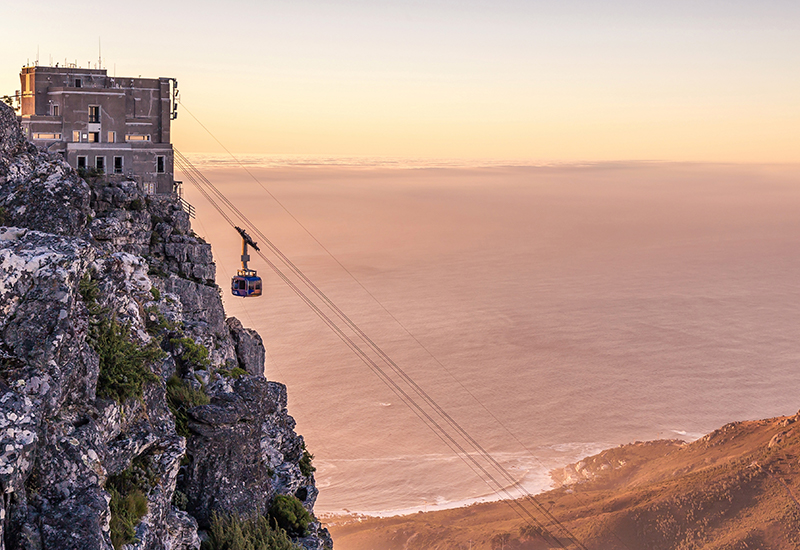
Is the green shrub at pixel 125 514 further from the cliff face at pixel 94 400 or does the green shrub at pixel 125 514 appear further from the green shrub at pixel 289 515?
the green shrub at pixel 289 515

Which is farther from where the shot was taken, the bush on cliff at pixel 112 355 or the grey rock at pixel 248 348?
the grey rock at pixel 248 348

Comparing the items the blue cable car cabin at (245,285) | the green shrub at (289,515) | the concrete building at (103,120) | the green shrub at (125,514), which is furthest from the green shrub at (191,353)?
the blue cable car cabin at (245,285)

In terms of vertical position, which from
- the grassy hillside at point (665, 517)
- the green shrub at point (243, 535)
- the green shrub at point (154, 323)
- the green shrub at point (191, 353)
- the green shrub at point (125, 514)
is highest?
the green shrub at point (154, 323)

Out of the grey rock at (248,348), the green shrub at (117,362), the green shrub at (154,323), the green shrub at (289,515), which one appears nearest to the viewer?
the green shrub at (117,362)

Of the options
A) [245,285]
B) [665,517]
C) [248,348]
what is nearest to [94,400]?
[248,348]

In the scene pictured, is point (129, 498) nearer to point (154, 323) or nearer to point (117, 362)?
point (117, 362)

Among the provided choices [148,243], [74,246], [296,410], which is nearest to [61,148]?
[148,243]

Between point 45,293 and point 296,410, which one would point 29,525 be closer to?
point 45,293

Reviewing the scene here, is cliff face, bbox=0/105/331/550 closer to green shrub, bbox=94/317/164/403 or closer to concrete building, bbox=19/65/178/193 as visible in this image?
green shrub, bbox=94/317/164/403
